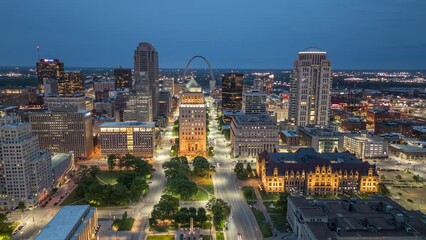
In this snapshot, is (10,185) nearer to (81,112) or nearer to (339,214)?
(81,112)

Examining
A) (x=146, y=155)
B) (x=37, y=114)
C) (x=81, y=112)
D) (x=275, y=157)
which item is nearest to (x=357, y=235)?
(x=275, y=157)

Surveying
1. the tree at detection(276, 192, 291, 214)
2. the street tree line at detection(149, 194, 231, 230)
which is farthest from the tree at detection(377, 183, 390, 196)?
the street tree line at detection(149, 194, 231, 230)

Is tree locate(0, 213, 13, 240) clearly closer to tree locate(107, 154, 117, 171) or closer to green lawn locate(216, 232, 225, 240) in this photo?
tree locate(107, 154, 117, 171)

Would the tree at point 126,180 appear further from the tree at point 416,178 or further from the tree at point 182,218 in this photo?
the tree at point 416,178

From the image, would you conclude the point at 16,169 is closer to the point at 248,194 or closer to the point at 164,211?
the point at 164,211

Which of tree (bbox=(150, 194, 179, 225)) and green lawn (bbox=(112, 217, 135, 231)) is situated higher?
tree (bbox=(150, 194, 179, 225))

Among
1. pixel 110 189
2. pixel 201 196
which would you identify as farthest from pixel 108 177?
pixel 201 196
